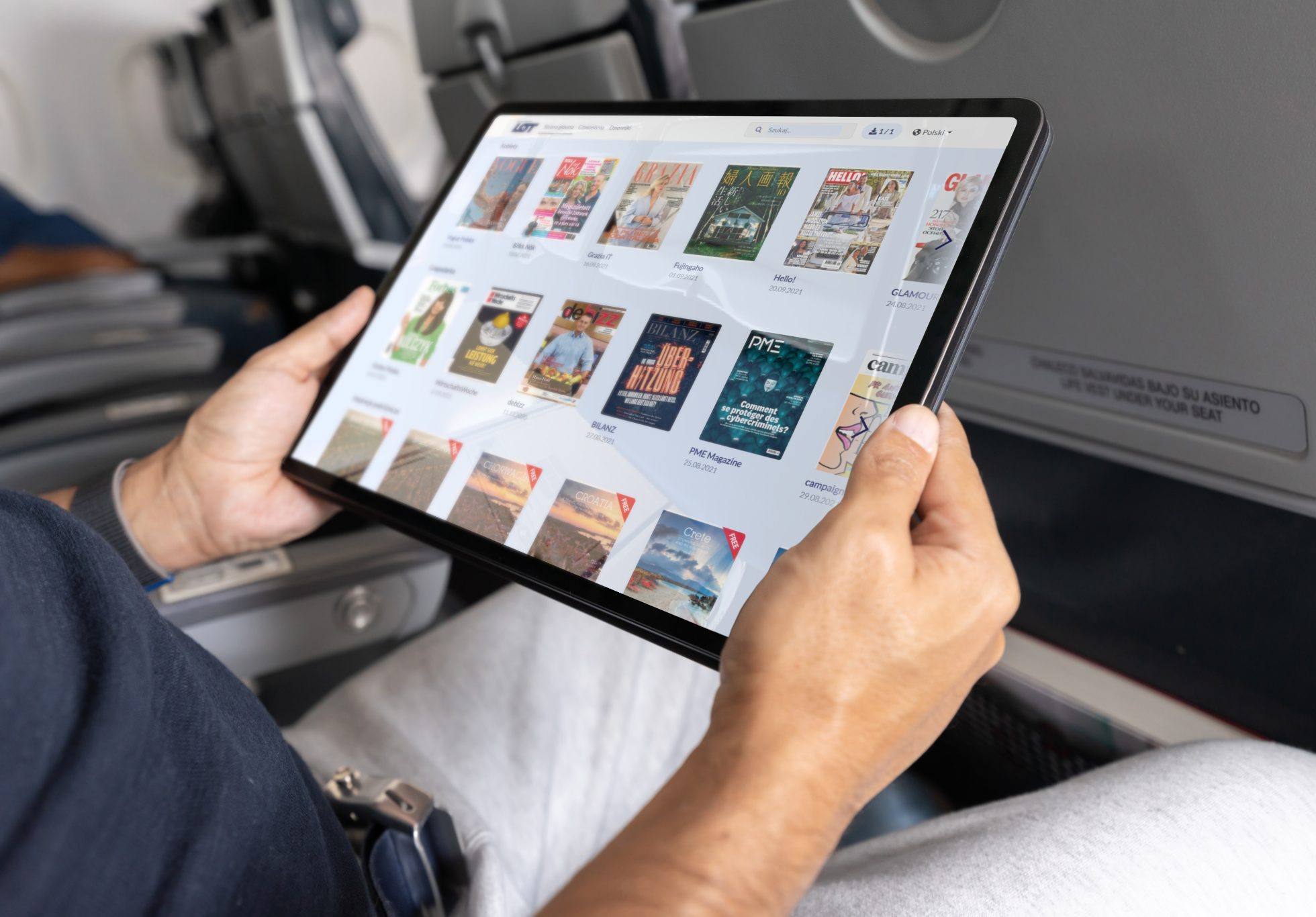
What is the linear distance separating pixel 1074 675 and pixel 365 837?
672 mm

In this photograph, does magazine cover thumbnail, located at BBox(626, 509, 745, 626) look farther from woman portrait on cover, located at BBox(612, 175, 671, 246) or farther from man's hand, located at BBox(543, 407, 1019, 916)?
woman portrait on cover, located at BBox(612, 175, 671, 246)

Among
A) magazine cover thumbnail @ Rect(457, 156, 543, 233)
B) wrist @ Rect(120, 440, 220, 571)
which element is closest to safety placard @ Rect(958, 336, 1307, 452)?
magazine cover thumbnail @ Rect(457, 156, 543, 233)

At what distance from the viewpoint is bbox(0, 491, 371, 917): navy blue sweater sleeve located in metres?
0.40

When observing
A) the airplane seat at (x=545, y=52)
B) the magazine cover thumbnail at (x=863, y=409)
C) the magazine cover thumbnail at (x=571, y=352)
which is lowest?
the magazine cover thumbnail at (x=571, y=352)

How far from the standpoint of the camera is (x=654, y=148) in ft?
2.46

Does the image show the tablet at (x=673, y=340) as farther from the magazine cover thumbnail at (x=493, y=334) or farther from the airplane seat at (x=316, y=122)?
the airplane seat at (x=316, y=122)

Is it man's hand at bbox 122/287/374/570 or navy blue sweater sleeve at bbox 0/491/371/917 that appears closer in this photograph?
navy blue sweater sleeve at bbox 0/491/371/917

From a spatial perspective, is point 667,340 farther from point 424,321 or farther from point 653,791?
point 653,791

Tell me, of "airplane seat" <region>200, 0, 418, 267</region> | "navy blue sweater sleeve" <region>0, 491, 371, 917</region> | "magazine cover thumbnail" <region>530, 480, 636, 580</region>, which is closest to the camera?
"navy blue sweater sleeve" <region>0, 491, 371, 917</region>

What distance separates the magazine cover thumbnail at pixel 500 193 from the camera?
839 mm

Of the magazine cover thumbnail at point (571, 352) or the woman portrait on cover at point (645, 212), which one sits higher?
the woman portrait on cover at point (645, 212)

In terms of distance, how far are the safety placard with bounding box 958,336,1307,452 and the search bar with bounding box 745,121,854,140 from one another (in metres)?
0.29

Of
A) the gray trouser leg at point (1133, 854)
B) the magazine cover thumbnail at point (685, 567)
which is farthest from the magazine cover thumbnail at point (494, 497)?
the gray trouser leg at point (1133, 854)

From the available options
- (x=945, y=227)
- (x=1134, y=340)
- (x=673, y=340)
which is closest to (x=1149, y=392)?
(x=1134, y=340)
